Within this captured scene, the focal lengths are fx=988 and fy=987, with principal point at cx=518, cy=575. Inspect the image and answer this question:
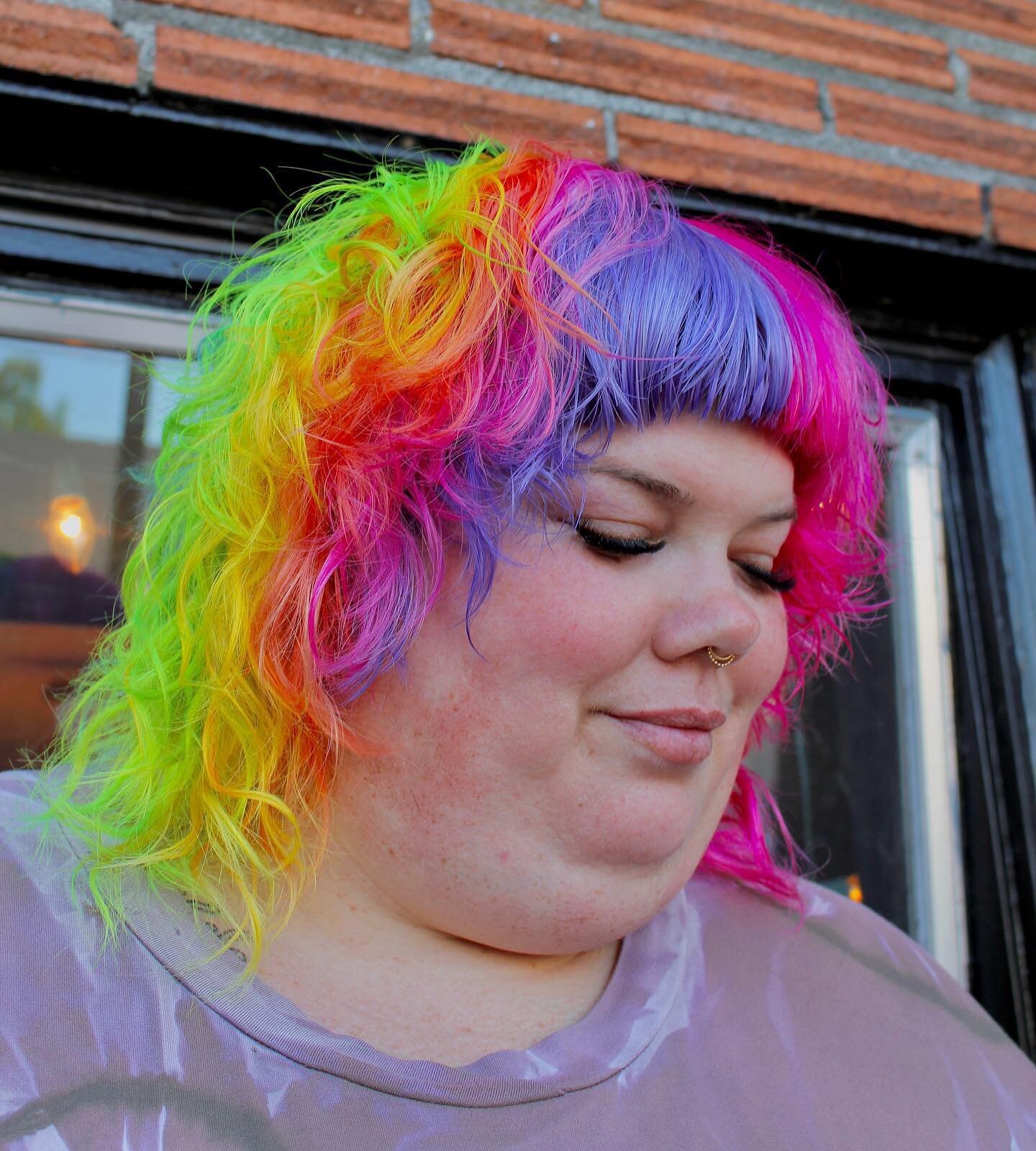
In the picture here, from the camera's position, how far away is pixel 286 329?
1060 mm

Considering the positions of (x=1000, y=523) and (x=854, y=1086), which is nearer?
(x=854, y=1086)

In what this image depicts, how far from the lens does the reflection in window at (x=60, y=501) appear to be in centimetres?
142

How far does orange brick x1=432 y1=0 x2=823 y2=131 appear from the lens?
1.60 m

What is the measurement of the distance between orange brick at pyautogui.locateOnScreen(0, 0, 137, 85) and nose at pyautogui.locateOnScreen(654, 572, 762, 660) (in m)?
1.09

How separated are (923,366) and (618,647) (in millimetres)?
1245

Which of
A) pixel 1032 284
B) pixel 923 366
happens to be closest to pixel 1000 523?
pixel 923 366

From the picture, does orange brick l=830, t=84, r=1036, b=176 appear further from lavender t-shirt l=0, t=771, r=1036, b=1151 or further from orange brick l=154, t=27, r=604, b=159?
lavender t-shirt l=0, t=771, r=1036, b=1151

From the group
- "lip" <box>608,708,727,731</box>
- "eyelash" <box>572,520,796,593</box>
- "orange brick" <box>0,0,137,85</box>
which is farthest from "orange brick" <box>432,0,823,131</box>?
"lip" <box>608,708,727,731</box>

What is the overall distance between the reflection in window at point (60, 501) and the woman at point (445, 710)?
36cm

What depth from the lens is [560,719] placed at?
948 millimetres

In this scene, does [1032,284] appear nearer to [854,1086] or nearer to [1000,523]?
[1000,523]

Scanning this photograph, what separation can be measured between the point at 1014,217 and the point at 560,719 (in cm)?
151

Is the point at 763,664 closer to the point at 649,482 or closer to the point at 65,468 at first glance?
the point at 649,482

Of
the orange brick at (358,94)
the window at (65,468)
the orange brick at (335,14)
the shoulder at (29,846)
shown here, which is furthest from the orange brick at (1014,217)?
the shoulder at (29,846)
